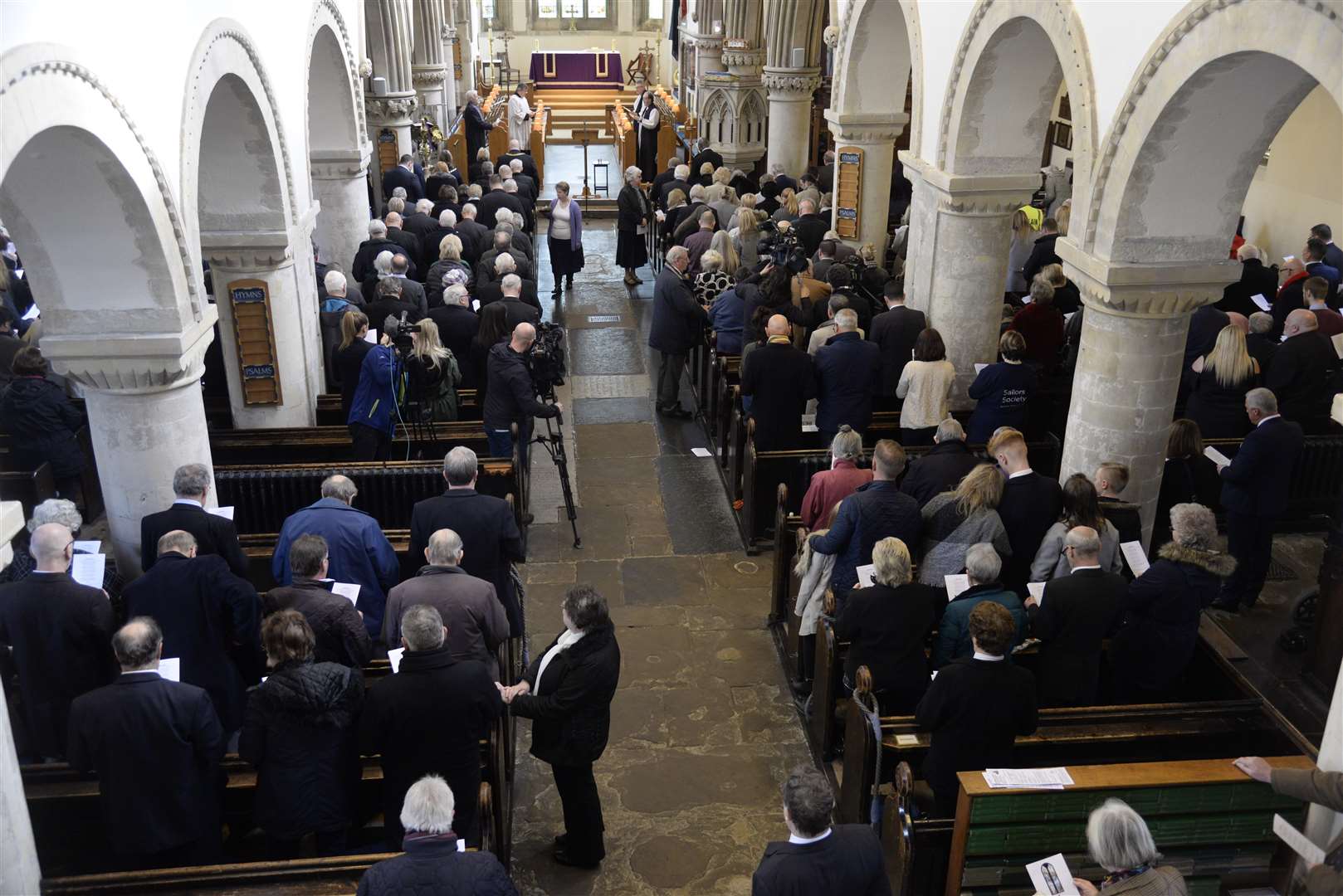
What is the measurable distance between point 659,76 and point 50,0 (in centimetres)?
2903

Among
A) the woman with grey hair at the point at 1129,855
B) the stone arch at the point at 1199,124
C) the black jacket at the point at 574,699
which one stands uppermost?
the stone arch at the point at 1199,124

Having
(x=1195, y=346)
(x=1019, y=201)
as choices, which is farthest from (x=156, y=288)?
(x=1195, y=346)

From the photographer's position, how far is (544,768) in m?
6.43

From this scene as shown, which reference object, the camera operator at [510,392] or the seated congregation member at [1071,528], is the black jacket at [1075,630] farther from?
the camera operator at [510,392]

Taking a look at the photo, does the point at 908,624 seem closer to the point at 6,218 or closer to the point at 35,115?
the point at 35,115

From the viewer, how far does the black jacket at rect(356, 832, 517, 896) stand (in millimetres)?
3729

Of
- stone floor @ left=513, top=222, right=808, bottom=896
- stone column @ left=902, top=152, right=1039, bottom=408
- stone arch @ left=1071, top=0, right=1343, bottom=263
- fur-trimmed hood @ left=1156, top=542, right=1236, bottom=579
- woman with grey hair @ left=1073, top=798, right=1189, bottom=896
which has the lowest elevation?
stone floor @ left=513, top=222, right=808, bottom=896

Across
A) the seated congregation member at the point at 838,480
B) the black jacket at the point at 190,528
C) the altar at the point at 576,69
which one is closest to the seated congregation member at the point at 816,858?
the seated congregation member at the point at 838,480

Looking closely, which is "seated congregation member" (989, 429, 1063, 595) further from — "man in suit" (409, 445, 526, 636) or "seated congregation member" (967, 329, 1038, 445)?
"man in suit" (409, 445, 526, 636)

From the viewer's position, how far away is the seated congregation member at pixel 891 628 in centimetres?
536

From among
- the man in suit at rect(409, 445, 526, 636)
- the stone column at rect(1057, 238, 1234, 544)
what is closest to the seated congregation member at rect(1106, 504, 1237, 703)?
the stone column at rect(1057, 238, 1234, 544)

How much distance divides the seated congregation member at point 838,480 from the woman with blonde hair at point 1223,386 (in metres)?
2.80

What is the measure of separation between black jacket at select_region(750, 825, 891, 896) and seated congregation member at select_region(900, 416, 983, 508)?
289cm

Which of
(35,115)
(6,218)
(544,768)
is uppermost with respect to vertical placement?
(35,115)
